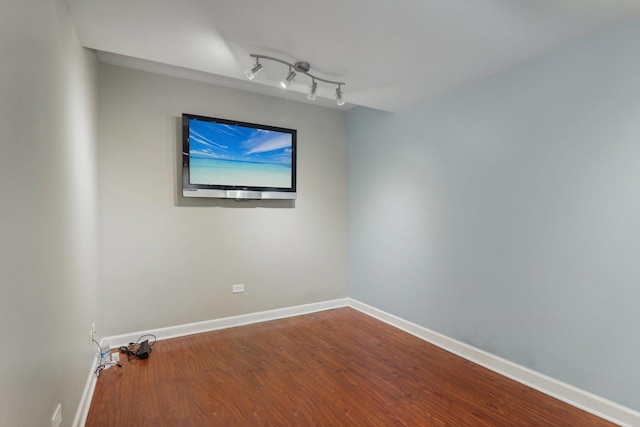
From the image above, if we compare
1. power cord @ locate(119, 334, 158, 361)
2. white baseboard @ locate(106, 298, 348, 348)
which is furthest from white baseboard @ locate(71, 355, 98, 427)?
white baseboard @ locate(106, 298, 348, 348)

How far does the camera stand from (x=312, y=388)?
2.46m

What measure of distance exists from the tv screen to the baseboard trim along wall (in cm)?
145

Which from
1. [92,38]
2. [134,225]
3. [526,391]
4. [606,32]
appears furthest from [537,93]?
[134,225]

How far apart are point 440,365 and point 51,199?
3.01 m

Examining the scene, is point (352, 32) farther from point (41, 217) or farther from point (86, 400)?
point (86, 400)

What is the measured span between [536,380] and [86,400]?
323 cm

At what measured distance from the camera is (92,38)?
91.4 inches

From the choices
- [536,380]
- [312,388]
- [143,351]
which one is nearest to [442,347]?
[536,380]

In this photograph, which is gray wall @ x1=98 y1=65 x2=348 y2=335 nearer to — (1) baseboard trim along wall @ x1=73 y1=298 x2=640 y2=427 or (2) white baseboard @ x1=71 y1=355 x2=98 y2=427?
(1) baseboard trim along wall @ x1=73 y1=298 x2=640 y2=427

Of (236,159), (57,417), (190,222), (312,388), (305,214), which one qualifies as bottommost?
(312,388)

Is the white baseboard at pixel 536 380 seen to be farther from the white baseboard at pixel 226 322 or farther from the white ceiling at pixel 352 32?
the white ceiling at pixel 352 32

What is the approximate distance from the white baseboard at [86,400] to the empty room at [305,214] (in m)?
0.03

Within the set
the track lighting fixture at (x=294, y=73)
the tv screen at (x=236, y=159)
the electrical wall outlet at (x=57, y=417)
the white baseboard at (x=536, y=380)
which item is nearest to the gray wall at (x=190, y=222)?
the tv screen at (x=236, y=159)

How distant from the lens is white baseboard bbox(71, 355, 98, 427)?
1.95 metres
